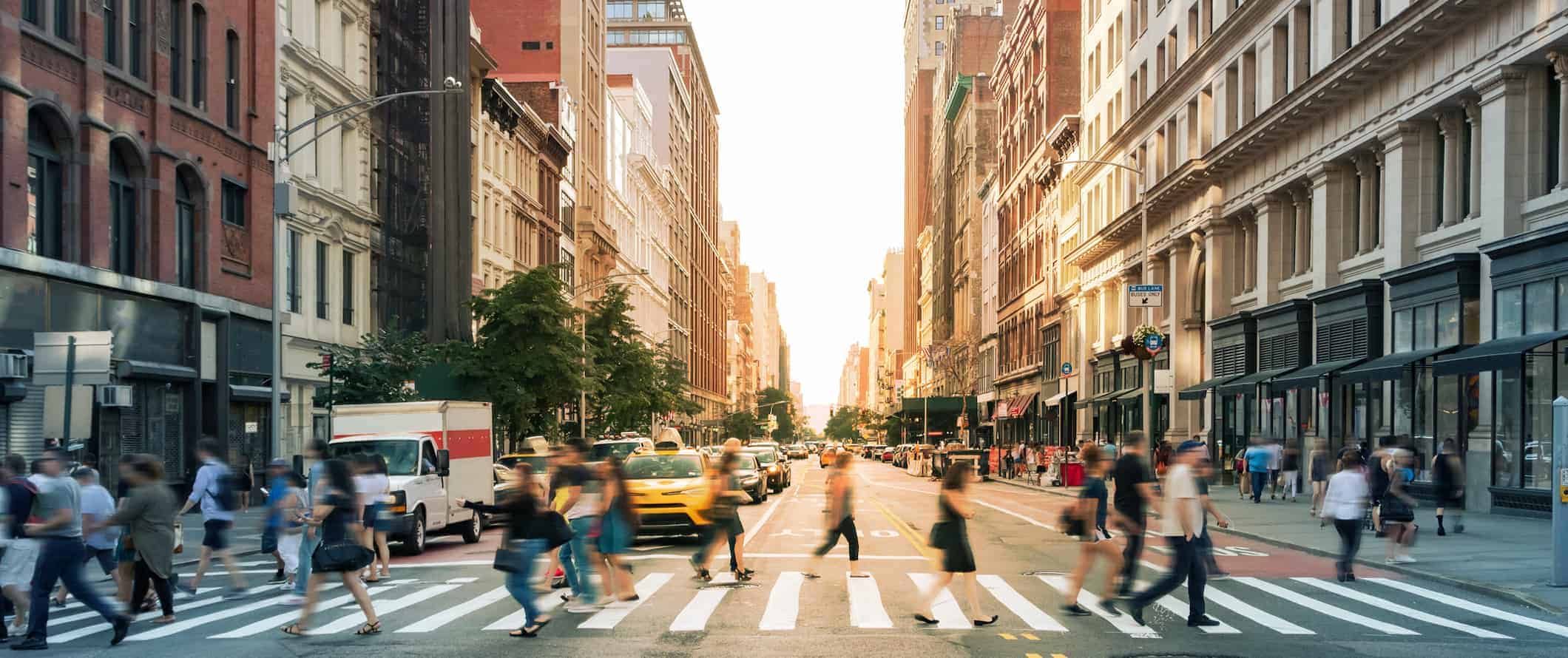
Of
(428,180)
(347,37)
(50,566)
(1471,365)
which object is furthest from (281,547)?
(428,180)

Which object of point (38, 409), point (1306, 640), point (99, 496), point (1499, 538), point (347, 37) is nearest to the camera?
point (1306, 640)

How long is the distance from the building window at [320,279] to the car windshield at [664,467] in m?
18.9

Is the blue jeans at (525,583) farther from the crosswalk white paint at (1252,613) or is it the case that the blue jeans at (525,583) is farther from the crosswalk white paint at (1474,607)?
the crosswalk white paint at (1474,607)

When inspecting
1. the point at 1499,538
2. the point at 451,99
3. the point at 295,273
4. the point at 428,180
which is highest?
the point at 451,99

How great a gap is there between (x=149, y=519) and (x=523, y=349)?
30.0m

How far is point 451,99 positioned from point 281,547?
114 feet

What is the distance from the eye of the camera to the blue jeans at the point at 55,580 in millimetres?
12398

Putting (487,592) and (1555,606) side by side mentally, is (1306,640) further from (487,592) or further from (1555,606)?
(487,592)

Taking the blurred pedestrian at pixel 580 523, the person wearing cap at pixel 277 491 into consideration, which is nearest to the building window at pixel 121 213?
the person wearing cap at pixel 277 491

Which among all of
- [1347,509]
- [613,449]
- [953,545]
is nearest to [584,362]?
[613,449]

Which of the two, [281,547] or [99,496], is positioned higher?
[99,496]

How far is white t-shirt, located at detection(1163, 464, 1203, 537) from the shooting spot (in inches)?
516

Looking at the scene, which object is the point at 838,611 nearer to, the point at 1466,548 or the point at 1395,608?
the point at 1395,608

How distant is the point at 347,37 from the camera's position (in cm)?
4312
